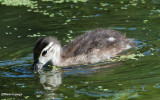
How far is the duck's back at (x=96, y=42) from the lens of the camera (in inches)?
416

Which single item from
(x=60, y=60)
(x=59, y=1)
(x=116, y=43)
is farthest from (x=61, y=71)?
(x=59, y=1)

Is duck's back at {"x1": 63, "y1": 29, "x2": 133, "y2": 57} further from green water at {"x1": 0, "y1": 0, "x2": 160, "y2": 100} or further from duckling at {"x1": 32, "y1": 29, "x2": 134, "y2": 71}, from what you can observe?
green water at {"x1": 0, "y1": 0, "x2": 160, "y2": 100}

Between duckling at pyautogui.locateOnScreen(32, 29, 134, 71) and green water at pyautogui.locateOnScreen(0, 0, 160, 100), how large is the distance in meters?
0.33

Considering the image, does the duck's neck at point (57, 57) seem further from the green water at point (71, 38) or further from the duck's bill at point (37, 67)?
the duck's bill at point (37, 67)

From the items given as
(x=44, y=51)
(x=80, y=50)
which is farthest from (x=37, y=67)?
(x=80, y=50)

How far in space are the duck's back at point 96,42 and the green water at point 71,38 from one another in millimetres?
435

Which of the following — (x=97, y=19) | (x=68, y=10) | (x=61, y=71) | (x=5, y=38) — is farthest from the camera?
(x=68, y=10)

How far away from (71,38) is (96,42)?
152cm

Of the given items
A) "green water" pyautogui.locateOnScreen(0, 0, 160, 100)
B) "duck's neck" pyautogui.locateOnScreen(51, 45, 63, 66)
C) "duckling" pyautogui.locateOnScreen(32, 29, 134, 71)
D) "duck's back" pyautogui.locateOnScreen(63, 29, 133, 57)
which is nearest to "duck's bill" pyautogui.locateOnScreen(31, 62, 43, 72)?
"duckling" pyautogui.locateOnScreen(32, 29, 134, 71)

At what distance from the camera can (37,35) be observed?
12445 millimetres

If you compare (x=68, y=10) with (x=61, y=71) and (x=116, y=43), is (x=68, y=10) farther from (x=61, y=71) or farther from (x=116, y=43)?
(x=61, y=71)

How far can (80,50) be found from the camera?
10.5 meters

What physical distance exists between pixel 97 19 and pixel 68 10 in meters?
1.75

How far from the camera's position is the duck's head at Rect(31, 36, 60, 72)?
32.5ft
